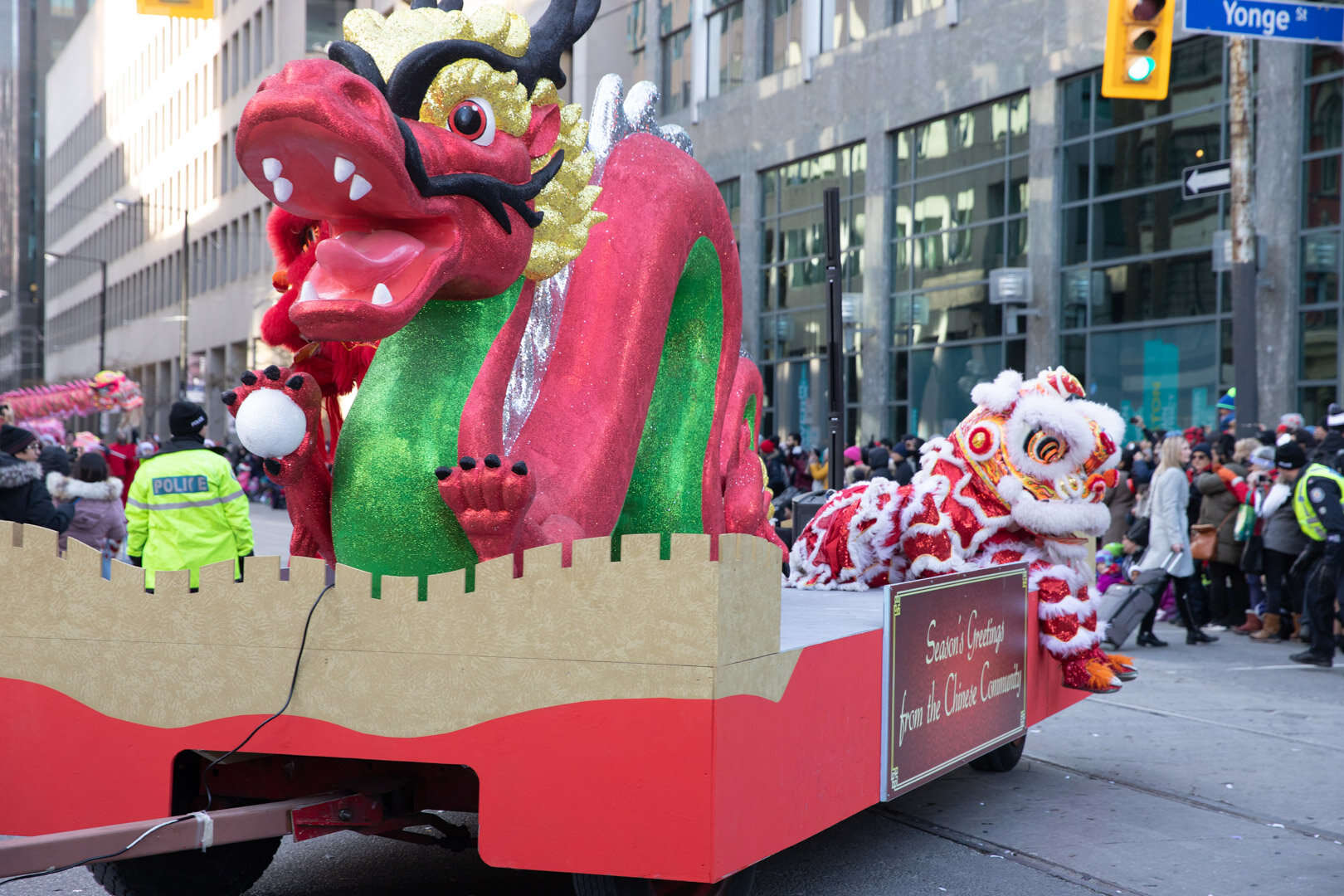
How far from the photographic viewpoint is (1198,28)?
8875 millimetres

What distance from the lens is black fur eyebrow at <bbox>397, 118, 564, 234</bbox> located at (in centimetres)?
350

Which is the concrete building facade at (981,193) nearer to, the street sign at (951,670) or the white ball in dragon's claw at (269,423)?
the street sign at (951,670)

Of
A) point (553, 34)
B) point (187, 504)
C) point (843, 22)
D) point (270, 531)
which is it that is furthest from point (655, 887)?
point (843, 22)

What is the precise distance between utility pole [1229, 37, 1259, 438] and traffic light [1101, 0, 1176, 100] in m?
3.55

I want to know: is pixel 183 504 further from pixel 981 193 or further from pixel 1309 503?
pixel 981 193

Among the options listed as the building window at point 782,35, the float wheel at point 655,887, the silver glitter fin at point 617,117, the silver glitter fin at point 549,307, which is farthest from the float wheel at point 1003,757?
the building window at point 782,35

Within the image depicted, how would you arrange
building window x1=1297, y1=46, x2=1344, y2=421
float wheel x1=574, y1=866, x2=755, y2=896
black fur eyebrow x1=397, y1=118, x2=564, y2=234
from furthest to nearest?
building window x1=1297, y1=46, x2=1344, y2=421
black fur eyebrow x1=397, y1=118, x2=564, y2=234
float wheel x1=574, y1=866, x2=755, y2=896

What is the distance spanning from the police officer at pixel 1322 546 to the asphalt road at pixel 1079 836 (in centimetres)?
193

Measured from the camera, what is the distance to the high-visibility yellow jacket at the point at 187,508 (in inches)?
261

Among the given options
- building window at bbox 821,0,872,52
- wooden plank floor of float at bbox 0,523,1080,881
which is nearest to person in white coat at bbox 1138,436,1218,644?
wooden plank floor of float at bbox 0,523,1080,881

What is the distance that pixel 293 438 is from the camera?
373 centimetres

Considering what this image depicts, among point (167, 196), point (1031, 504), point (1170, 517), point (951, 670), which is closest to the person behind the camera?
point (951, 670)

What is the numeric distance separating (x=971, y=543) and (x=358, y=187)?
3325 mm

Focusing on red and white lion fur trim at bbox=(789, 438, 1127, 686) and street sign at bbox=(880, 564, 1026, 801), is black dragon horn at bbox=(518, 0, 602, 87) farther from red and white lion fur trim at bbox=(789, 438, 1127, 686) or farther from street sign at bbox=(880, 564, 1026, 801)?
red and white lion fur trim at bbox=(789, 438, 1127, 686)
